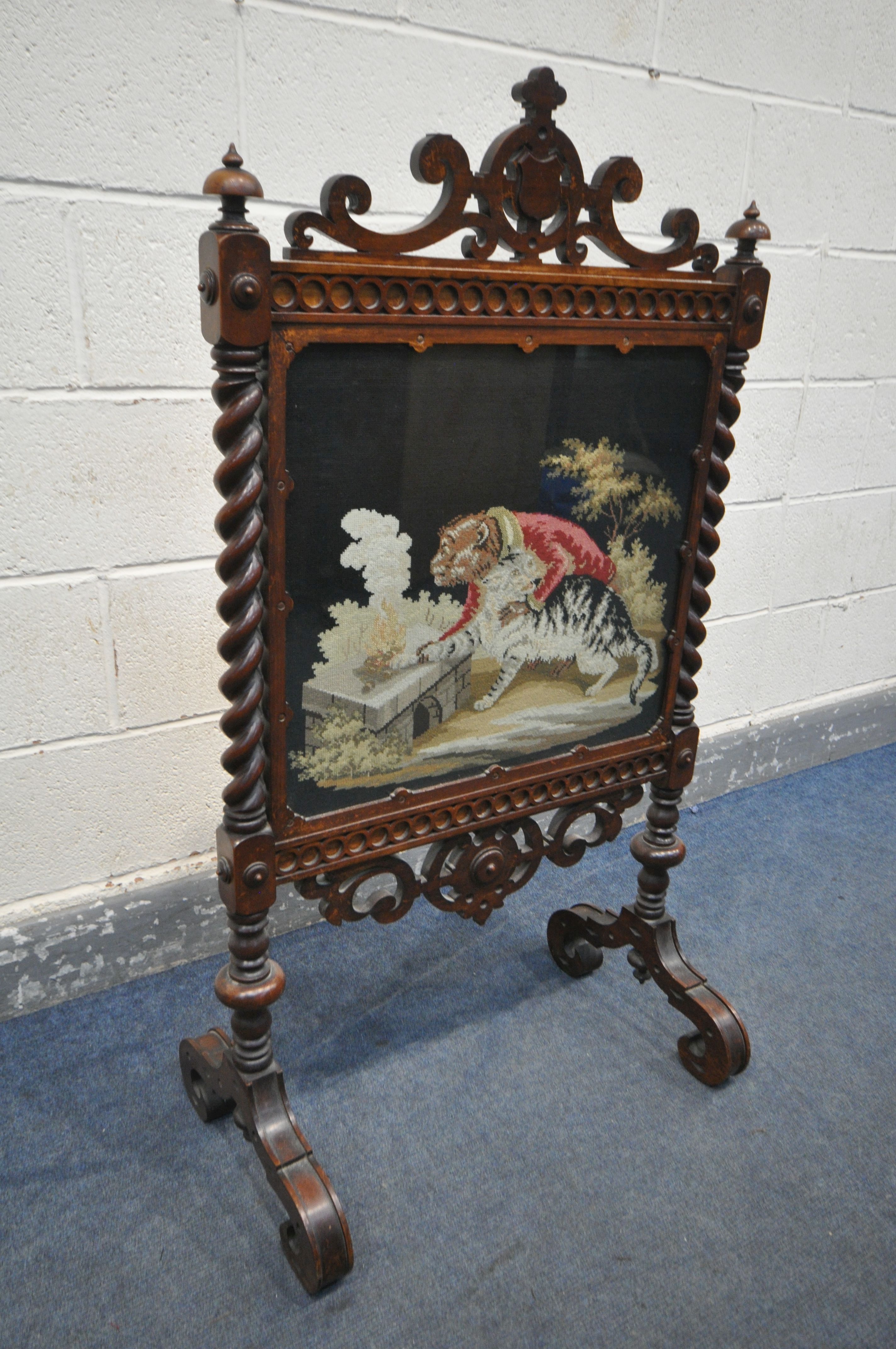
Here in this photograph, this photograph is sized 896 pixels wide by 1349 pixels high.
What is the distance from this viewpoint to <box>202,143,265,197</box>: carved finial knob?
3.01 ft

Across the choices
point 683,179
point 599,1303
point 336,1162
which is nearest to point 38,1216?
point 336,1162

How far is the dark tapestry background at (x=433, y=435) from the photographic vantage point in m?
1.05

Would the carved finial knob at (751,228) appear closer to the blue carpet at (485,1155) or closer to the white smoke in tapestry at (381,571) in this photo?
the white smoke in tapestry at (381,571)

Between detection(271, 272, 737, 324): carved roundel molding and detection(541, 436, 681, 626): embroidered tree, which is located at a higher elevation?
detection(271, 272, 737, 324): carved roundel molding

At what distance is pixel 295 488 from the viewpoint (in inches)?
41.3

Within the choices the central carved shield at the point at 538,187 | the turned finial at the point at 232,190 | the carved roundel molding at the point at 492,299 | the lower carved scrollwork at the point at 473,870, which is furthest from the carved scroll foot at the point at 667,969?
the turned finial at the point at 232,190

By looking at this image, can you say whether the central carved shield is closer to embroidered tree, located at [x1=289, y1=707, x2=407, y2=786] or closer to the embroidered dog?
the embroidered dog

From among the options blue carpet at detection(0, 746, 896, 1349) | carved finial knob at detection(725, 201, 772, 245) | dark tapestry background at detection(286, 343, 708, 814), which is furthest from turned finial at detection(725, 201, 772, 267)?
blue carpet at detection(0, 746, 896, 1349)

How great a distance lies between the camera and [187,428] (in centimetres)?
147

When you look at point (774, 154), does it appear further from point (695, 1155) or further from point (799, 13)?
point (695, 1155)

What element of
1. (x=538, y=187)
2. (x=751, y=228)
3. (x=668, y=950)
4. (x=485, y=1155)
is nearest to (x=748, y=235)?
(x=751, y=228)

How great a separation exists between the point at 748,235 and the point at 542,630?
559 millimetres

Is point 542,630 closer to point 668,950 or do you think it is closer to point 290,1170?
point 668,950

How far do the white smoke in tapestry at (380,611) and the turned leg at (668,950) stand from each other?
1.72ft
